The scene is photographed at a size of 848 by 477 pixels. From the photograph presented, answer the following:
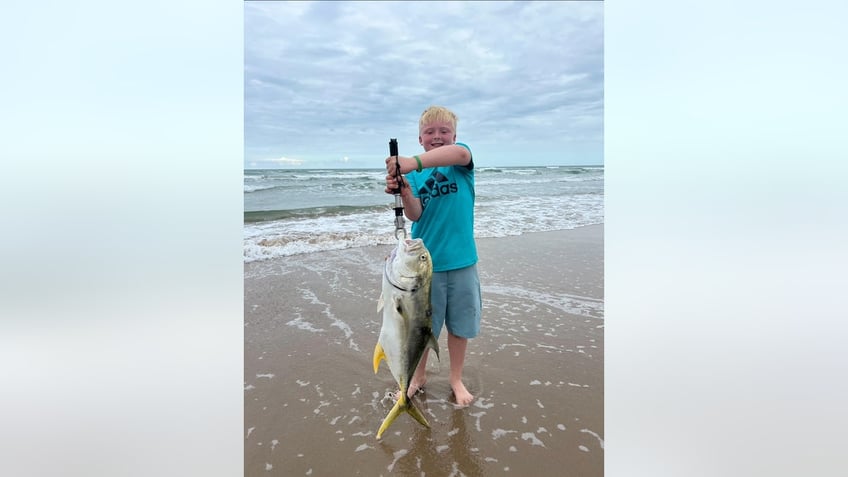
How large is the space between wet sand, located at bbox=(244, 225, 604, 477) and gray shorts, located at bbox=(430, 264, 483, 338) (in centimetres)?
64

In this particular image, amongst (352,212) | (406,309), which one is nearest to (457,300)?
(406,309)

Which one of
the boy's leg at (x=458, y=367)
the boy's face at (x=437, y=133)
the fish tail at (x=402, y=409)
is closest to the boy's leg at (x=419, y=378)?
the boy's leg at (x=458, y=367)

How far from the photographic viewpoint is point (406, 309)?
2482mm

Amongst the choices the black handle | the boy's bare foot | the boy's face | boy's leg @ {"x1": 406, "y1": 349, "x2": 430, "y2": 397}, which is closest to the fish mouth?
the black handle

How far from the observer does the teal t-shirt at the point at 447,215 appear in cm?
301

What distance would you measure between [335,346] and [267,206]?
11.8 meters

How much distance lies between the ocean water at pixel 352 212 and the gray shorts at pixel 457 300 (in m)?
2.49

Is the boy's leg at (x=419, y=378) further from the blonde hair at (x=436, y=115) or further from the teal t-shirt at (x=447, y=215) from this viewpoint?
the blonde hair at (x=436, y=115)

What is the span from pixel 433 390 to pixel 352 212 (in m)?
10.7

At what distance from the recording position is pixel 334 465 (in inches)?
102

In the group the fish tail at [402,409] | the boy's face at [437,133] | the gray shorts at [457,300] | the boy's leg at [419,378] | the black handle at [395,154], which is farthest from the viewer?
the boy's leg at [419,378]

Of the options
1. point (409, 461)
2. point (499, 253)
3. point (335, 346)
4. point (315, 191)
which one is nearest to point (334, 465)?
point (409, 461)

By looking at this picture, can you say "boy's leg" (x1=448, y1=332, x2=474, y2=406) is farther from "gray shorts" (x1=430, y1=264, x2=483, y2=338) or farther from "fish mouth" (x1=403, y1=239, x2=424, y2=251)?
"fish mouth" (x1=403, y1=239, x2=424, y2=251)

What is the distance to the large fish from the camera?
2.42 meters
